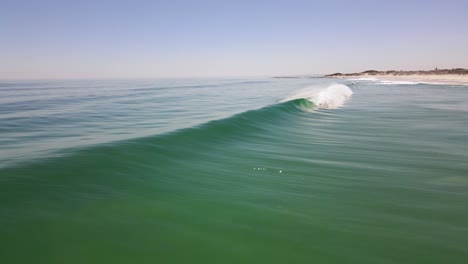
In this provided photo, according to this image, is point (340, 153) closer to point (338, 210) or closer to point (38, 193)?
point (338, 210)

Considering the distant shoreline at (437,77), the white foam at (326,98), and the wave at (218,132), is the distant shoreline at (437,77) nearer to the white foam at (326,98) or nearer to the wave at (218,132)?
the white foam at (326,98)

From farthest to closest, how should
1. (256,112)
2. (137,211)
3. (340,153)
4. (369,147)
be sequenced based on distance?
(256,112) < (369,147) < (340,153) < (137,211)

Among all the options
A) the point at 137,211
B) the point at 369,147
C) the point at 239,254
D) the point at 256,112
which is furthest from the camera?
the point at 256,112

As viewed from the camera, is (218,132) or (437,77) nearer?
(218,132)

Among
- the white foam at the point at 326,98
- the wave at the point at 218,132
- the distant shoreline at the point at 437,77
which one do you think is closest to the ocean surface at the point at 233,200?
the wave at the point at 218,132

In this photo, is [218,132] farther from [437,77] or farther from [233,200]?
[437,77]

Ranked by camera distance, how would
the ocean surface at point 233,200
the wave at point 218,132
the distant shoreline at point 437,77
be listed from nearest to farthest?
the ocean surface at point 233,200 < the wave at point 218,132 < the distant shoreline at point 437,77

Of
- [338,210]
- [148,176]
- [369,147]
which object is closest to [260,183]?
[338,210]

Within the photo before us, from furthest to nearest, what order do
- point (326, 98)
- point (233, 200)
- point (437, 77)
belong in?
1. point (437, 77)
2. point (326, 98)
3. point (233, 200)

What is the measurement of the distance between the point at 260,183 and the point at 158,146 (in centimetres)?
362

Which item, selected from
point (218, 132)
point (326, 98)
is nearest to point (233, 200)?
point (218, 132)

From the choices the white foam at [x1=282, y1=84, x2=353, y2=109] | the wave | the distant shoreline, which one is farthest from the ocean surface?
the distant shoreline

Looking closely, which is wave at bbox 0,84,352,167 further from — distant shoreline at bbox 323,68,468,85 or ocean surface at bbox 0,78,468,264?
distant shoreline at bbox 323,68,468,85

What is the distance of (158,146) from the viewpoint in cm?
852
